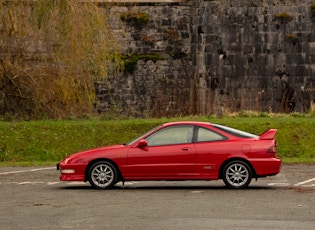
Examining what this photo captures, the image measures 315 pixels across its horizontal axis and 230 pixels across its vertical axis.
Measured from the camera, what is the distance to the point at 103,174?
65.9ft

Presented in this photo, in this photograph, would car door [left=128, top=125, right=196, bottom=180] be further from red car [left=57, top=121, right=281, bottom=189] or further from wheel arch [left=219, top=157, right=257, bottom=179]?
wheel arch [left=219, top=157, right=257, bottom=179]

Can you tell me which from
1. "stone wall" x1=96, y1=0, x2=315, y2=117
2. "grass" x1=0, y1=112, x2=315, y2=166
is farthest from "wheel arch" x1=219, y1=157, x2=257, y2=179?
"stone wall" x1=96, y1=0, x2=315, y2=117

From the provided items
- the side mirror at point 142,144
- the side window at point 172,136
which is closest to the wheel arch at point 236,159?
the side window at point 172,136

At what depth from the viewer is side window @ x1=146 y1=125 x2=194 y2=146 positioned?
20.3 meters

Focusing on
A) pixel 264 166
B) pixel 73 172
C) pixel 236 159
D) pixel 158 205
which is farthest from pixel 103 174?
pixel 158 205

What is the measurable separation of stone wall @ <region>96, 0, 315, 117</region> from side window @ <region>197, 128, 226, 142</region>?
17.9 metres

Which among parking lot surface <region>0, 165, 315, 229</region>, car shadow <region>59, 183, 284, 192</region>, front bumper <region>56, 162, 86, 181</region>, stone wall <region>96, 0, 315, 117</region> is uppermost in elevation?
→ stone wall <region>96, 0, 315, 117</region>

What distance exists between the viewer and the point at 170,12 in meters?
40.0

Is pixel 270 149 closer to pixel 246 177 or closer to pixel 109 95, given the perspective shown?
pixel 246 177

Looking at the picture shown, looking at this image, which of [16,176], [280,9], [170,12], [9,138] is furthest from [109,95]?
[16,176]

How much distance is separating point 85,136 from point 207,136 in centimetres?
1092

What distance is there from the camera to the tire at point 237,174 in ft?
65.0

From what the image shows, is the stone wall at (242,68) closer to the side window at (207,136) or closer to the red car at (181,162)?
the side window at (207,136)

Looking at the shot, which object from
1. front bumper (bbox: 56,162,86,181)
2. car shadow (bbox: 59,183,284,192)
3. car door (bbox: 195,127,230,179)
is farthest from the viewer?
car shadow (bbox: 59,183,284,192)
